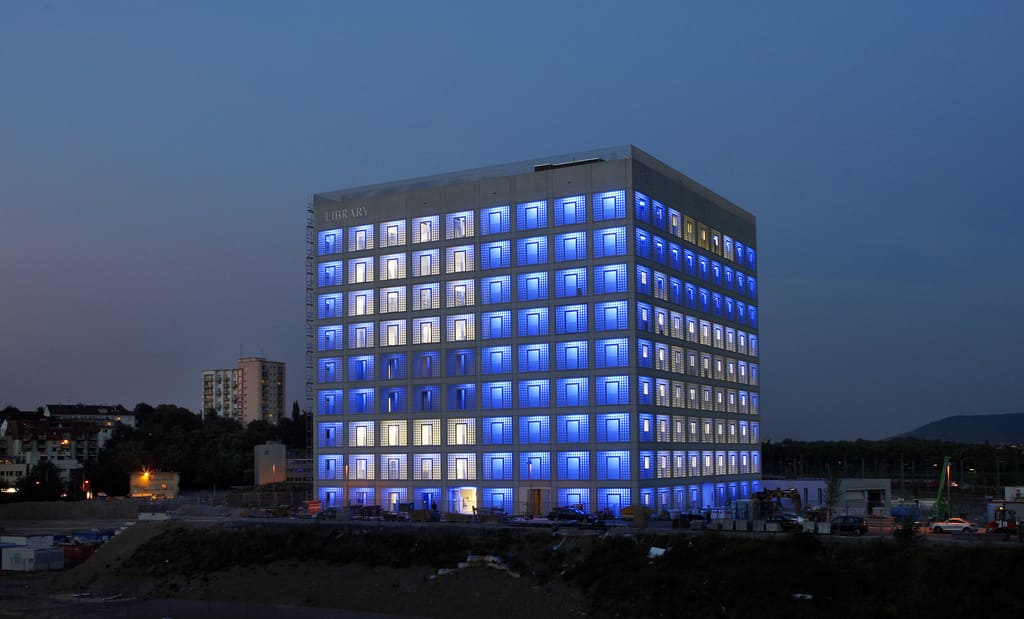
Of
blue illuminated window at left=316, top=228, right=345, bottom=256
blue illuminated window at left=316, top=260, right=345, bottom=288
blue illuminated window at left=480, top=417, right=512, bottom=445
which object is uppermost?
blue illuminated window at left=316, top=228, right=345, bottom=256

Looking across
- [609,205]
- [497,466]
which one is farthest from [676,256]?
[497,466]

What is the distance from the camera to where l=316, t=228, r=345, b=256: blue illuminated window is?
117 m

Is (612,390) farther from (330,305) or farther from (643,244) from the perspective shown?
(330,305)

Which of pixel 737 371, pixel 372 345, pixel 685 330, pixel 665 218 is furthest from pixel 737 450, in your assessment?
pixel 372 345

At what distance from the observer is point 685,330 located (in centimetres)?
11225

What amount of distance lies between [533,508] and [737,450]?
3477 centimetres

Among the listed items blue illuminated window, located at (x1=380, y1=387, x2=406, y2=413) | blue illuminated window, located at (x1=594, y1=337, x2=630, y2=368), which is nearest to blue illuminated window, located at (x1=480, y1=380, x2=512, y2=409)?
blue illuminated window, located at (x1=380, y1=387, x2=406, y2=413)

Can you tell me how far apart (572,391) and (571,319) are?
23.3ft

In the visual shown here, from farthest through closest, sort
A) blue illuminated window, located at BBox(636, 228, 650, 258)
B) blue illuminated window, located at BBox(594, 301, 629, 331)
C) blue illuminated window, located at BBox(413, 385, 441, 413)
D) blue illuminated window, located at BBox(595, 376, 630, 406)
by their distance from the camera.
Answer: blue illuminated window, located at BBox(413, 385, 441, 413) < blue illuminated window, located at BBox(636, 228, 650, 258) < blue illuminated window, located at BBox(594, 301, 629, 331) < blue illuminated window, located at BBox(595, 376, 630, 406)

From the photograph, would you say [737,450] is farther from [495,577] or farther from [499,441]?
[495,577]

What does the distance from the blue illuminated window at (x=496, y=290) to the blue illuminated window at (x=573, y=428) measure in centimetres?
1370

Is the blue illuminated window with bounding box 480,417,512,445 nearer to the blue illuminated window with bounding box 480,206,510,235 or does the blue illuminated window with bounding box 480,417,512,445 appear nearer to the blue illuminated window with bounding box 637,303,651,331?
the blue illuminated window with bounding box 637,303,651,331

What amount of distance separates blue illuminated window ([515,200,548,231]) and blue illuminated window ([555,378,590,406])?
16.0 meters

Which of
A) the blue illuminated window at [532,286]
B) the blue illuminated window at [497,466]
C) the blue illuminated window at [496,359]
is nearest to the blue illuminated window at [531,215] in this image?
the blue illuminated window at [532,286]
